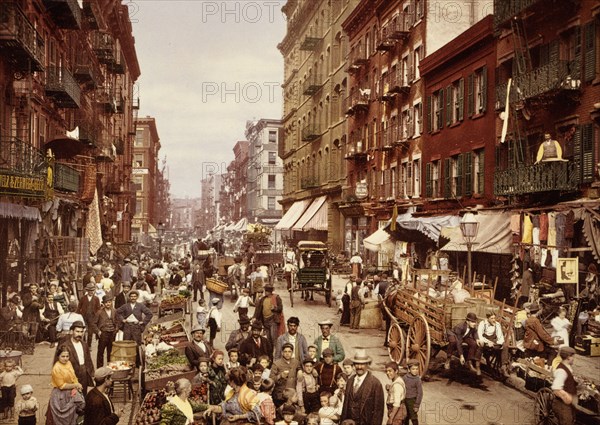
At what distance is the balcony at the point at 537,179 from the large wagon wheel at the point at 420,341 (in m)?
8.04

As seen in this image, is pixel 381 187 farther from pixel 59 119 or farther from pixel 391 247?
pixel 59 119

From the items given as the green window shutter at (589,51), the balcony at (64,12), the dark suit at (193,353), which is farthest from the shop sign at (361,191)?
the dark suit at (193,353)

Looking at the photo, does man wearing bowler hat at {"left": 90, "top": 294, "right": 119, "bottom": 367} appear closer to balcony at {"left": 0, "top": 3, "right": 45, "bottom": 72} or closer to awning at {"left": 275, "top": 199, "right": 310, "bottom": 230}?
balcony at {"left": 0, "top": 3, "right": 45, "bottom": 72}

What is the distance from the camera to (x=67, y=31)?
102ft

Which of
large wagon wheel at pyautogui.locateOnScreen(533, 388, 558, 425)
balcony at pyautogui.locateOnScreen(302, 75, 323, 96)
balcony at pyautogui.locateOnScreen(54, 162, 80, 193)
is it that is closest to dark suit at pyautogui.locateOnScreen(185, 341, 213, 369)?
large wagon wheel at pyautogui.locateOnScreen(533, 388, 558, 425)

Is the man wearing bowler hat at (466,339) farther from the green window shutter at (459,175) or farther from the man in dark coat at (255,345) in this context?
the green window shutter at (459,175)

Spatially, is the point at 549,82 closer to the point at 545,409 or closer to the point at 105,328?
the point at 545,409

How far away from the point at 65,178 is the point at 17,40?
8083mm

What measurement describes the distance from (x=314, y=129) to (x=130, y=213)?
22989 mm

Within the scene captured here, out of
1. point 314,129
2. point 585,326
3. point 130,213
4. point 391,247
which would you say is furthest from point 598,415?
point 130,213

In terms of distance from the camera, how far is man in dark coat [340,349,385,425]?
29.1 ft

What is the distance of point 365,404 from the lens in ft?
29.1

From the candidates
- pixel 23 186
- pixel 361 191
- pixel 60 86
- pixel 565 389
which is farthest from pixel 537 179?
pixel 361 191

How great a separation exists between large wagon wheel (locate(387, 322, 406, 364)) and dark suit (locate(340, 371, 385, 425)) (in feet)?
19.0
